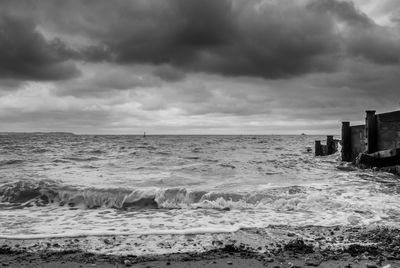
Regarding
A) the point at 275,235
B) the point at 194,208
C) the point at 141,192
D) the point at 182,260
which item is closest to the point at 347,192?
the point at 194,208

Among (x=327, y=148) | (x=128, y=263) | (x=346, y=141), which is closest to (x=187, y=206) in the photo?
(x=128, y=263)

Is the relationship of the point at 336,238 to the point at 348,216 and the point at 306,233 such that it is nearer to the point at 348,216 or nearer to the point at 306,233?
the point at 306,233

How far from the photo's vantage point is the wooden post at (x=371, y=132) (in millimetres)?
13719

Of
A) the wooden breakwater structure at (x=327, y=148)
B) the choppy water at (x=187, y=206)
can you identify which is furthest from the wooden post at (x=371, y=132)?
the wooden breakwater structure at (x=327, y=148)

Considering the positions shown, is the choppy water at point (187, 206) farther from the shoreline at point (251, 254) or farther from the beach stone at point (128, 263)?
the beach stone at point (128, 263)

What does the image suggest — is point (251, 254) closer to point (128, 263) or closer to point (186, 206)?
point (128, 263)

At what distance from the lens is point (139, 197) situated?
912 centimetres

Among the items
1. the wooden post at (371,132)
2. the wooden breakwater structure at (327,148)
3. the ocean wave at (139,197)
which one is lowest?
the ocean wave at (139,197)

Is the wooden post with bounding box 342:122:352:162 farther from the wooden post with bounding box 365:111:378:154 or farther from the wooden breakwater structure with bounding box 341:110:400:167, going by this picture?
the wooden post with bounding box 365:111:378:154

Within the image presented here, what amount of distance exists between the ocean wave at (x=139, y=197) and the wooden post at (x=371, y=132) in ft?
17.6

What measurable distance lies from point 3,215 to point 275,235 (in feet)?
18.5

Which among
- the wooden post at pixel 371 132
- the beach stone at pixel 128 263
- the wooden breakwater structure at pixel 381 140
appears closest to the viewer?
the beach stone at pixel 128 263

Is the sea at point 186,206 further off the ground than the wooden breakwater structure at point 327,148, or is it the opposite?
the wooden breakwater structure at point 327,148

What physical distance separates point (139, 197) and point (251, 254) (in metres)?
5.17
